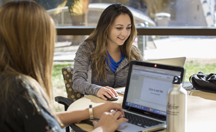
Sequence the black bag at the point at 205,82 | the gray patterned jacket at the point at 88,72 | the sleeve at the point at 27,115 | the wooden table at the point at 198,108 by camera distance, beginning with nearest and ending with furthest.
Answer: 1. the sleeve at the point at 27,115
2. the wooden table at the point at 198,108
3. the black bag at the point at 205,82
4. the gray patterned jacket at the point at 88,72

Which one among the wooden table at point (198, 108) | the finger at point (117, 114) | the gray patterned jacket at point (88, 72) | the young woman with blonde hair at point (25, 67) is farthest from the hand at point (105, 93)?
the young woman with blonde hair at point (25, 67)

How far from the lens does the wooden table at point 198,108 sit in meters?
1.35

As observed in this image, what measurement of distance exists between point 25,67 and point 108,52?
4.19 feet

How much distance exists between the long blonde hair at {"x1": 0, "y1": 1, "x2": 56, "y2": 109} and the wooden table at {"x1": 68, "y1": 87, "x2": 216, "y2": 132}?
47 cm

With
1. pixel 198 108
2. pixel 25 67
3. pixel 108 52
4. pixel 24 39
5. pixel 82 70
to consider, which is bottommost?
pixel 198 108

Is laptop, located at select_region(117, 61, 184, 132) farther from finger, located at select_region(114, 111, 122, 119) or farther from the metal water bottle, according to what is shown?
the metal water bottle

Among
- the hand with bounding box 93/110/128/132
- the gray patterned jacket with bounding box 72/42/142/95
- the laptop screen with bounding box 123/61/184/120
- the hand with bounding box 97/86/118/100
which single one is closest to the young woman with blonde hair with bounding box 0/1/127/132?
the hand with bounding box 93/110/128/132

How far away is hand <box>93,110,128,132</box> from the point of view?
1.24 metres

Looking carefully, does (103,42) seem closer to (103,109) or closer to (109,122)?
(103,109)

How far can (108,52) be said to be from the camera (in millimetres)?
2254

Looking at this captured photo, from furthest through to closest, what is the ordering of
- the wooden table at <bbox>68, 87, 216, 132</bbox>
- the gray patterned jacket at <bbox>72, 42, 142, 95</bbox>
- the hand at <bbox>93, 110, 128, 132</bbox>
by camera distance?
the gray patterned jacket at <bbox>72, 42, 142, 95</bbox>
the wooden table at <bbox>68, 87, 216, 132</bbox>
the hand at <bbox>93, 110, 128, 132</bbox>

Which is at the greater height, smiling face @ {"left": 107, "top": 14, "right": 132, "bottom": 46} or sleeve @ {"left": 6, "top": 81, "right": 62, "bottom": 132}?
smiling face @ {"left": 107, "top": 14, "right": 132, "bottom": 46}

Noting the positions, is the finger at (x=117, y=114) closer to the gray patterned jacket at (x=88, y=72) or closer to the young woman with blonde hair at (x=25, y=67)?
the young woman with blonde hair at (x=25, y=67)

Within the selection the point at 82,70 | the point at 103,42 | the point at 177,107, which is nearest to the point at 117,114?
the point at 177,107
